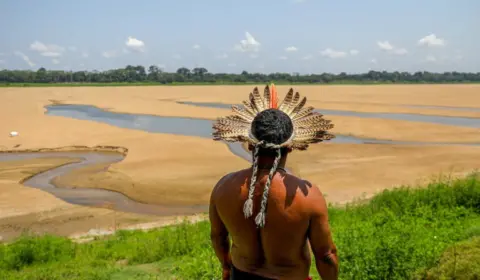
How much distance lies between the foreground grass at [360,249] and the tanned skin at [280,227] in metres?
2.45

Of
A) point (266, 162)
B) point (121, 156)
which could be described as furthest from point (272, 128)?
point (121, 156)

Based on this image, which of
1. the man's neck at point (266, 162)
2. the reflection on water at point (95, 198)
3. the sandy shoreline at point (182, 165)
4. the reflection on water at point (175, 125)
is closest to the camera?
the man's neck at point (266, 162)

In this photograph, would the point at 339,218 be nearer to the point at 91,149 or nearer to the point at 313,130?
the point at 313,130

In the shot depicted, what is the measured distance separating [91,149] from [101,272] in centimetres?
1769

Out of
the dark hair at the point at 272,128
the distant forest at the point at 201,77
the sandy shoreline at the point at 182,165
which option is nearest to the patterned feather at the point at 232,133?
the dark hair at the point at 272,128

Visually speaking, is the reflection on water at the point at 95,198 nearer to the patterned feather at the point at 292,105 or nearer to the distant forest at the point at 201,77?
the patterned feather at the point at 292,105

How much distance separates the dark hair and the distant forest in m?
99.2

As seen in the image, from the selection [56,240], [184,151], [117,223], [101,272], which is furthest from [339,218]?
[184,151]

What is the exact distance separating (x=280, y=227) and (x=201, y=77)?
11449 centimetres

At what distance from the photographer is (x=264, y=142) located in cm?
242

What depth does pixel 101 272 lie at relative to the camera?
20.8 feet

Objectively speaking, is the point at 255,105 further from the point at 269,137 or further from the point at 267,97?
the point at 269,137

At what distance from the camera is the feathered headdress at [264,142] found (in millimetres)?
2385

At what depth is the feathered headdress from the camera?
93.9 inches
